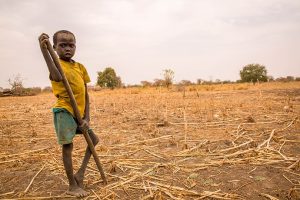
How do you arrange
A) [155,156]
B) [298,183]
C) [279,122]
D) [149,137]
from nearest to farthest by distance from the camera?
[298,183] → [155,156] → [149,137] → [279,122]

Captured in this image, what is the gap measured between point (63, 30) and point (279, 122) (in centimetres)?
491

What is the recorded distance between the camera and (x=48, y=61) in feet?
8.46

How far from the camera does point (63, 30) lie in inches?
112

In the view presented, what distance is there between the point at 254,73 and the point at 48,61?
46.1 m

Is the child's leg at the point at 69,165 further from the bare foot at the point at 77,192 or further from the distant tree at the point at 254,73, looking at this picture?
the distant tree at the point at 254,73

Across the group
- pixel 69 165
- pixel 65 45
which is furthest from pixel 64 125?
A: pixel 65 45

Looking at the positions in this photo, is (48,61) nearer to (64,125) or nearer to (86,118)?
(64,125)

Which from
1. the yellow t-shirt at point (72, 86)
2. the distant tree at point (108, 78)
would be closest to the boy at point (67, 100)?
the yellow t-shirt at point (72, 86)

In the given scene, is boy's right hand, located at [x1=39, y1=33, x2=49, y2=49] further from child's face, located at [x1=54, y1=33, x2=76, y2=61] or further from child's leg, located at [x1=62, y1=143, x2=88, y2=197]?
child's leg, located at [x1=62, y1=143, x2=88, y2=197]

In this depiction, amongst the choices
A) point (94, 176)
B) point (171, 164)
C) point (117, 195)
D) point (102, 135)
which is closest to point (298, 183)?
point (171, 164)

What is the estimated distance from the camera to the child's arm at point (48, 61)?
8.19ft

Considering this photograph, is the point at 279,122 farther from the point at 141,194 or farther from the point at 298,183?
the point at 141,194

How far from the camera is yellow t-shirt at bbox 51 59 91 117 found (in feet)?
9.29

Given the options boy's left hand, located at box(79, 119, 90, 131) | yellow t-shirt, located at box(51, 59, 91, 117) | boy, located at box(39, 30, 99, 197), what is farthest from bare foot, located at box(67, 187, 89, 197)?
yellow t-shirt, located at box(51, 59, 91, 117)
